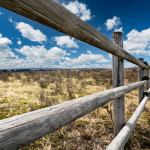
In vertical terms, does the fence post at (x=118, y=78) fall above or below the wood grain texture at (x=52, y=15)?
below

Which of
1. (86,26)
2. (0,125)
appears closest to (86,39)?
(86,26)

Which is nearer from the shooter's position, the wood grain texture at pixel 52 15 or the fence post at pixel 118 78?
the wood grain texture at pixel 52 15

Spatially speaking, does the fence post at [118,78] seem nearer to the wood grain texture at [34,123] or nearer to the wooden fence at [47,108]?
the wooden fence at [47,108]

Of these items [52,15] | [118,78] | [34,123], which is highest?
[52,15]

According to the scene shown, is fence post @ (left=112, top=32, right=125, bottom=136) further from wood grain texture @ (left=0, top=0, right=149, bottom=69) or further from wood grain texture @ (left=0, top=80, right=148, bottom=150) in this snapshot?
wood grain texture @ (left=0, top=80, right=148, bottom=150)

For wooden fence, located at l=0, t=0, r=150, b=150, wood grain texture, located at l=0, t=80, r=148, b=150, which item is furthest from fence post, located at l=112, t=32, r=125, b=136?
wood grain texture, located at l=0, t=80, r=148, b=150

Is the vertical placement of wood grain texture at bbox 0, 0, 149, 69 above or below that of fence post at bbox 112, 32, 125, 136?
above

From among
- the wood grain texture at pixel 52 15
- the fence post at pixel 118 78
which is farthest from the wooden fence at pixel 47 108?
the fence post at pixel 118 78

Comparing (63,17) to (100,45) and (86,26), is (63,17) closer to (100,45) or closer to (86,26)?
(86,26)

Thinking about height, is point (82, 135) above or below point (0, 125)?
below

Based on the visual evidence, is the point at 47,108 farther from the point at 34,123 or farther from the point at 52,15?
the point at 52,15

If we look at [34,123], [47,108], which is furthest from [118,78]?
[34,123]

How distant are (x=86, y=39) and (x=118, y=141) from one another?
4.07ft

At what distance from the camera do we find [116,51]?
1.48 metres
